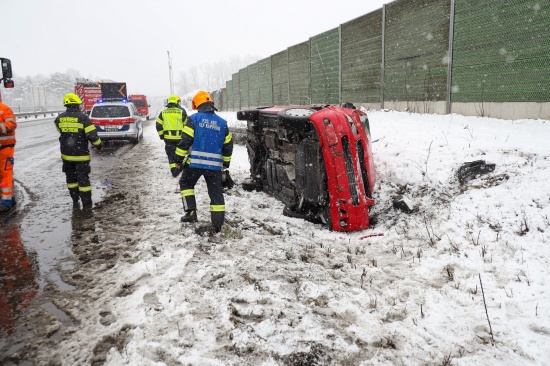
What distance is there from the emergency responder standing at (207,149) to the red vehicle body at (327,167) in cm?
94

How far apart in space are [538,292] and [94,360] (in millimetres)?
3397

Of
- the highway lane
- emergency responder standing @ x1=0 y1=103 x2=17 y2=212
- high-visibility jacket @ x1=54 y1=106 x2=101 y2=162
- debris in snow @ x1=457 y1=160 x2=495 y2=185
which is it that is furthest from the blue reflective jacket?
emergency responder standing @ x1=0 y1=103 x2=17 y2=212

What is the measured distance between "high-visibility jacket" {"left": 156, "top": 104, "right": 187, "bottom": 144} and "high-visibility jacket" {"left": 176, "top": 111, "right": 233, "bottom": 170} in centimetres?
337

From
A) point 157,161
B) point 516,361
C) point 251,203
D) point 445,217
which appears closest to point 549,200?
point 445,217

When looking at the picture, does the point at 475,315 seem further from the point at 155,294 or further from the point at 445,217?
→ the point at 155,294

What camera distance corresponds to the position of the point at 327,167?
444 centimetres

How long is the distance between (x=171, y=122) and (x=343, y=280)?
235 inches

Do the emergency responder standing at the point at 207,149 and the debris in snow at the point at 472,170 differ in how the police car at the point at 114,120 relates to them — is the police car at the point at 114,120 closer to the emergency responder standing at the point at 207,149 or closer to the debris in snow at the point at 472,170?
the emergency responder standing at the point at 207,149

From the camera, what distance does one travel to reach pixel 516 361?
2189 millimetres

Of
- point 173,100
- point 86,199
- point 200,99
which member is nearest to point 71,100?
point 86,199

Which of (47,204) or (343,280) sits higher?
(47,204)

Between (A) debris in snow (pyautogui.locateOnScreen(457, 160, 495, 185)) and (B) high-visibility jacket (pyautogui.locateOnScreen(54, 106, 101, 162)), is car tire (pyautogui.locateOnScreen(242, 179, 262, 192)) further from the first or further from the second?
(A) debris in snow (pyautogui.locateOnScreen(457, 160, 495, 185))

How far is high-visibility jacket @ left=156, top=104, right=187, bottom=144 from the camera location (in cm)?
787

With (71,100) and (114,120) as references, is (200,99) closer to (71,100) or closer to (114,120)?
(71,100)
